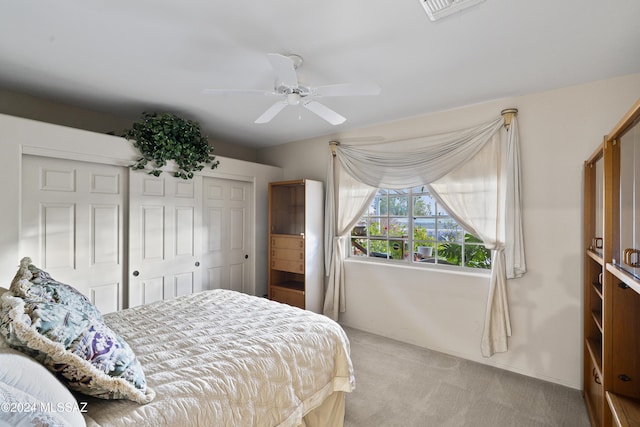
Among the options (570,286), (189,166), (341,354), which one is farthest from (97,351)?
(570,286)

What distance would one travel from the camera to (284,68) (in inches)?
68.9

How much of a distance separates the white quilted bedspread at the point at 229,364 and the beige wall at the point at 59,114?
218 centimetres

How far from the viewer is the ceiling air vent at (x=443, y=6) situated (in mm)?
1496

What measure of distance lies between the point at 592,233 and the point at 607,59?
1.25 m

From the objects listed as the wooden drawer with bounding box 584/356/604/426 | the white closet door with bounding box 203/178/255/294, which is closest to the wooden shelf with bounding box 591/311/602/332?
the wooden drawer with bounding box 584/356/604/426

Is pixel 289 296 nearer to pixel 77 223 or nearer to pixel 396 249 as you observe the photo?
pixel 396 249

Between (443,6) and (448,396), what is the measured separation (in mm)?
2679

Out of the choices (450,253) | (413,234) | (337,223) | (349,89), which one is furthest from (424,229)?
(349,89)

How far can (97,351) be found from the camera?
1144mm

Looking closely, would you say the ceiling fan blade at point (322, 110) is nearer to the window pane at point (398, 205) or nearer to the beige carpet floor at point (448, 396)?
the window pane at point (398, 205)

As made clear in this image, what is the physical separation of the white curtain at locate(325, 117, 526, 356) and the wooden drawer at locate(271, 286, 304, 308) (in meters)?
1.21

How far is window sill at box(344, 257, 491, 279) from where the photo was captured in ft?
10.3

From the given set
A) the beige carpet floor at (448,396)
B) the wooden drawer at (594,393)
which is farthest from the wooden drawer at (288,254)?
the wooden drawer at (594,393)

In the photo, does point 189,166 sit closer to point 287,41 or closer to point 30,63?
point 30,63
